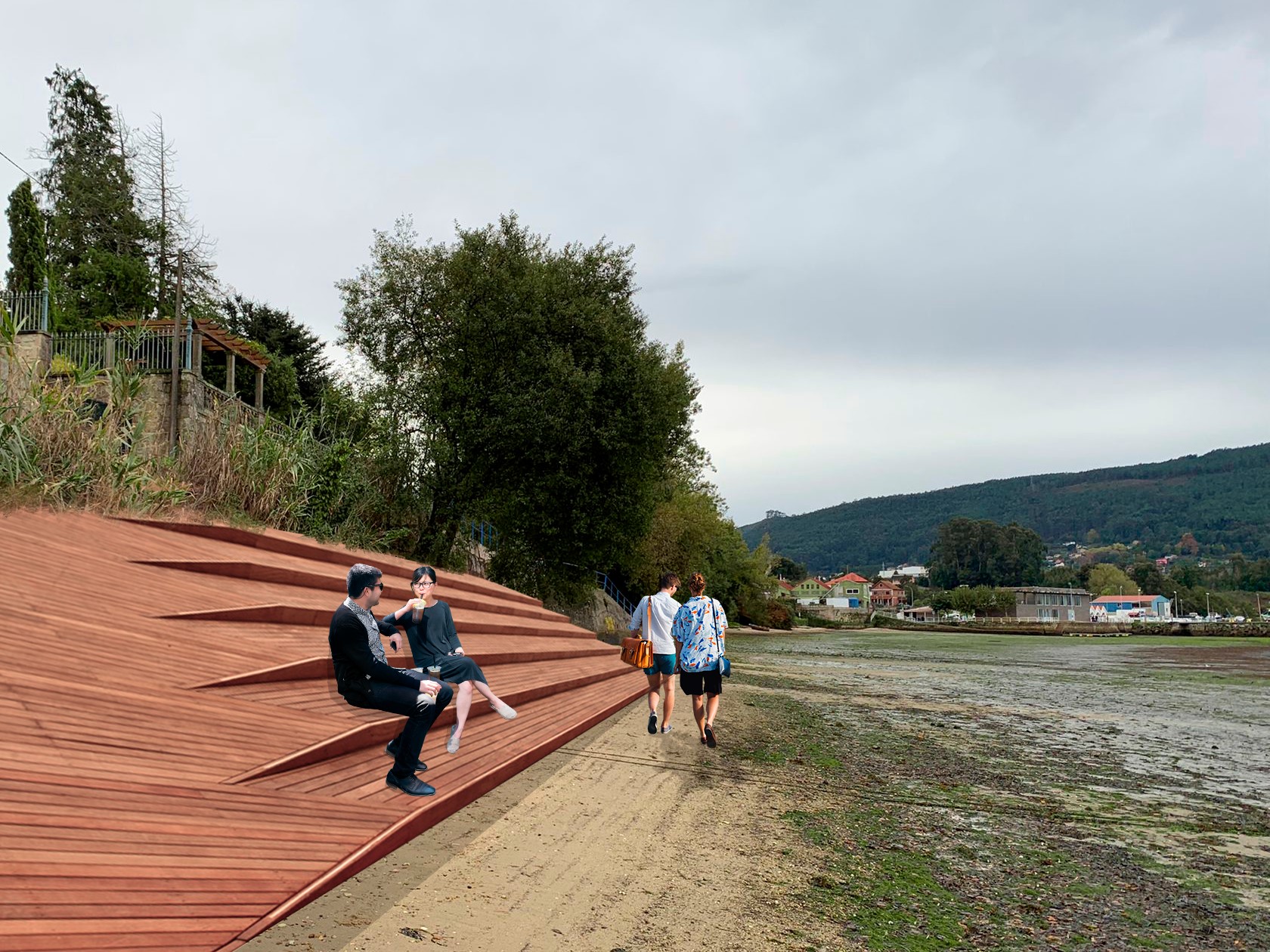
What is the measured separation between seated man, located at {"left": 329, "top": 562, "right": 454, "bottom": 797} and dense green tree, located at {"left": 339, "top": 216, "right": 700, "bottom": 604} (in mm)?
14423

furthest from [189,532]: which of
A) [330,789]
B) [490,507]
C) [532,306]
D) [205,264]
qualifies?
[532,306]

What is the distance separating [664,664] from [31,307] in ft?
55.9

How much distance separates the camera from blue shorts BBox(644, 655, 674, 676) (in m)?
8.97

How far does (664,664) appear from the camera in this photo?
8.98 metres

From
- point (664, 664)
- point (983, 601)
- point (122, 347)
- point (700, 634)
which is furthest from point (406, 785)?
point (983, 601)

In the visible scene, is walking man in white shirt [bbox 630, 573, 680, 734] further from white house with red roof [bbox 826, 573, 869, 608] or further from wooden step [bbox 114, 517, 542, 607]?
white house with red roof [bbox 826, 573, 869, 608]

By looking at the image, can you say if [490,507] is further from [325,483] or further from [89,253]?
[89,253]

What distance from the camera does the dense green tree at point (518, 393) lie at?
825 inches

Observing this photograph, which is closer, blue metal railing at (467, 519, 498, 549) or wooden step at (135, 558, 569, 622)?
wooden step at (135, 558, 569, 622)

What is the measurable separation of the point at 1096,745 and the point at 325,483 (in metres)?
10.5

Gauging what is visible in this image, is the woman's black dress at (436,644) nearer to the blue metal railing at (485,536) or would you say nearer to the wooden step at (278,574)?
the wooden step at (278,574)

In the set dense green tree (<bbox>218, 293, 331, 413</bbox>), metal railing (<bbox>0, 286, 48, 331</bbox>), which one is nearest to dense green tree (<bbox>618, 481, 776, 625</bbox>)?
dense green tree (<bbox>218, 293, 331, 413</bbox>)

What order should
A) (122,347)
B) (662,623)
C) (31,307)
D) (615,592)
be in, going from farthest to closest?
(615,592) < (31,307) < (122,347) < (662,623)

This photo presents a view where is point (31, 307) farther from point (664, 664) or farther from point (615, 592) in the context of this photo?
point (615, 592)
